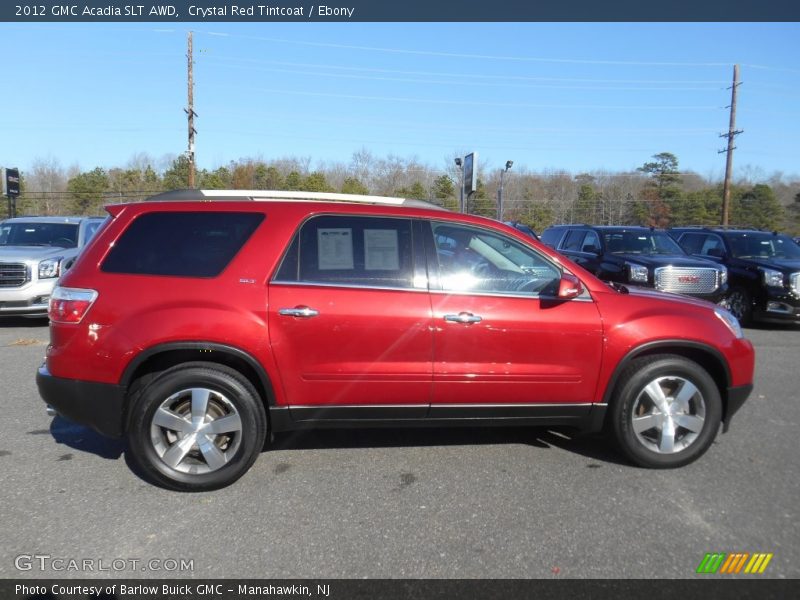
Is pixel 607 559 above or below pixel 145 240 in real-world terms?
below

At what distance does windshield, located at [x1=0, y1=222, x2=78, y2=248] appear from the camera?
10.4 metres

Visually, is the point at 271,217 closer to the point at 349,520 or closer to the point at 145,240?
the point at 145,240

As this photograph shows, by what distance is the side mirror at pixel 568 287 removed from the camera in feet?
12.1

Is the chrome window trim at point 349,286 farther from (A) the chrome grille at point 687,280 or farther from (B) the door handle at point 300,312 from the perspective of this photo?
(A) the chrome grille at point 687,280

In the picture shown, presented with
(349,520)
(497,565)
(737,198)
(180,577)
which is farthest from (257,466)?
(737,198)

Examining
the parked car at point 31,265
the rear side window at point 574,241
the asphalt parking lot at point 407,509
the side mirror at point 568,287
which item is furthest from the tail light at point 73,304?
the rear side window at point 574,241

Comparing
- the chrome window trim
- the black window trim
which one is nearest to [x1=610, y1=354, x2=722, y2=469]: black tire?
the chrome window trim

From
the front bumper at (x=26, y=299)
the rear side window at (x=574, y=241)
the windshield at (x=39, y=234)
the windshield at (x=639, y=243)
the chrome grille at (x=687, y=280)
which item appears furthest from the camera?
the rear side window at (x=574, y=241)

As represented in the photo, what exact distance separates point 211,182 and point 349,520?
3908 centimetres

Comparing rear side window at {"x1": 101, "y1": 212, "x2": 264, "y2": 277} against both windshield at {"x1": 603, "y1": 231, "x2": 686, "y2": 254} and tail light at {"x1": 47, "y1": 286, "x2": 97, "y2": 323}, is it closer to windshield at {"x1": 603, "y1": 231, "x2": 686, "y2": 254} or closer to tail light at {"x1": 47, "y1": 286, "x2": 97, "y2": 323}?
tail light at {"x1": 47, "y1": 286, "x2": 97, "y2": 323}

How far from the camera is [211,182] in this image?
128 feet

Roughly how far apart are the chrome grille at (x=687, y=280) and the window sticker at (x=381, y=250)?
24.5ft

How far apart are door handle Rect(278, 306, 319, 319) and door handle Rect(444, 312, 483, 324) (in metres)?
0.86

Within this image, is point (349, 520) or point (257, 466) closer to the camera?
point (349, 520)
